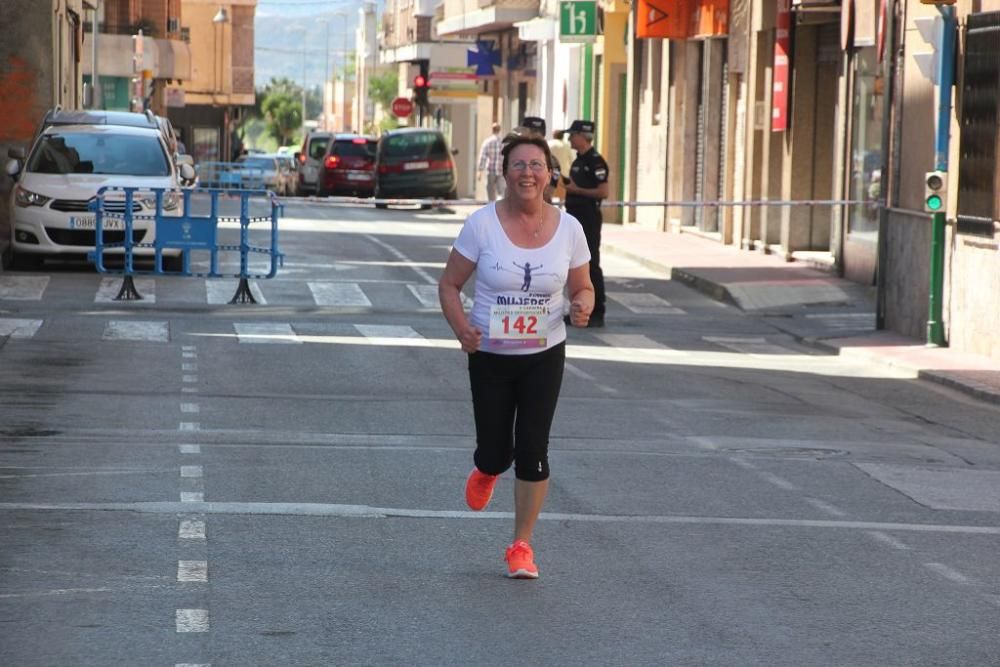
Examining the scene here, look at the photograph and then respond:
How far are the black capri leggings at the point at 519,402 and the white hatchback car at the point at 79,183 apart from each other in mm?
15174

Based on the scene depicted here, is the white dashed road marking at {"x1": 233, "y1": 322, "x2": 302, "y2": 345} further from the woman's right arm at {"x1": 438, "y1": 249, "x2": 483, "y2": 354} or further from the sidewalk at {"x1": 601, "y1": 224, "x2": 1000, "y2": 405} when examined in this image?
the woman's right arm at {"x1": 438, "y1": 249, "x2": 483, "y2": 354}

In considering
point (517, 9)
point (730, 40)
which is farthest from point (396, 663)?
point (517, 9)

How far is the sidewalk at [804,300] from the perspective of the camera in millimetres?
17047

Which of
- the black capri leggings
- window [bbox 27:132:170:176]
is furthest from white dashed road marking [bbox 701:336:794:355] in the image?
the black capri leggings

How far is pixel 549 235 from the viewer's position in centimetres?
801

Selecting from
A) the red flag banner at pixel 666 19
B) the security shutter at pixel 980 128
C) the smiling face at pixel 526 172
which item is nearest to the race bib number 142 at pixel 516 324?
the smiling face at pixel 526 172

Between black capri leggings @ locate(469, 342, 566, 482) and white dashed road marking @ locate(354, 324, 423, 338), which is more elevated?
black capri leggings @ locate(469, 342, 566, 482)

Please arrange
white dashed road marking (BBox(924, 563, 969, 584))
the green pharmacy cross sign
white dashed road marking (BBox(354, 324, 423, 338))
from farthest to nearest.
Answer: the green pharmacy cross sign, white dashed road marking (BBox(354, 324, 423, 338)), white dashed road marking (BBox(924, 563, 969, 584))

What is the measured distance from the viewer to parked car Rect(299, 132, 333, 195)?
6062cm

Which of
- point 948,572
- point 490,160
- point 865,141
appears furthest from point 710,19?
point 948,572

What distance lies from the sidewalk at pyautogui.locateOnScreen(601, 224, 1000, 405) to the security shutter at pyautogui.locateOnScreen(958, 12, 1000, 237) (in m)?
1.29

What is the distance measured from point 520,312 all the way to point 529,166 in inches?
22.6

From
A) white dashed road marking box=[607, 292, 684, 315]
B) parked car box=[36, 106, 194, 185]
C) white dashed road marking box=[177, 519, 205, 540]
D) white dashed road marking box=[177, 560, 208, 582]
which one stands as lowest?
white dashed road marking box=[607, 292, 684, 315]

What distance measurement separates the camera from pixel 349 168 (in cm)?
5256
